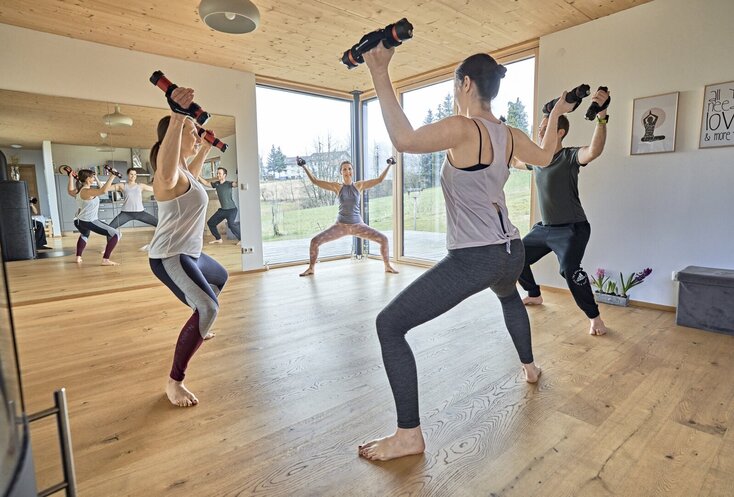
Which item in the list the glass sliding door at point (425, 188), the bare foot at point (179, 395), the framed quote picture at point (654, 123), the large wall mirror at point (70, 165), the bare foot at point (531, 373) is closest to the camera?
the bare foot at point (179, 395)

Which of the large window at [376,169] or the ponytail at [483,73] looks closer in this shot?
the ponytail at [483,73]

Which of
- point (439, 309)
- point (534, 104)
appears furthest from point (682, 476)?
point (534, 104)

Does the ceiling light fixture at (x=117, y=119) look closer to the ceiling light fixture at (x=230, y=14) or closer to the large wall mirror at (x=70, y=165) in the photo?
the large wall mirror at (x=70, y=165)

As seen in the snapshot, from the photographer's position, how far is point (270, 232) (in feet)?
18.7

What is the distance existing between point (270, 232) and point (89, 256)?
2145 millimetres

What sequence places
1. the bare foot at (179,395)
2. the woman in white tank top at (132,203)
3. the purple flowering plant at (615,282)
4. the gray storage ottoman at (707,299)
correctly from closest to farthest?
the bare foot at (179,395), the gray storage ottoman at (707,299), the purple flowering plant at (615,282), the woman in white tank top at (132,203)

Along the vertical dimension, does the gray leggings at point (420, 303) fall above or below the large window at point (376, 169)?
below

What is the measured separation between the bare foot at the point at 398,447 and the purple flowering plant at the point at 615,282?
289 cm

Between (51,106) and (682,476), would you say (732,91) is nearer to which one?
(682,476)

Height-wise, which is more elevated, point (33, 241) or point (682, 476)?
point (33, 241)

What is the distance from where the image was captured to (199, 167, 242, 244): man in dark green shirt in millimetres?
5012

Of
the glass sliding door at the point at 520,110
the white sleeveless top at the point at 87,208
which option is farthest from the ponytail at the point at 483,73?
the white sleeveless top at the point at 87,208

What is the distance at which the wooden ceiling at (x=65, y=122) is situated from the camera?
374cm

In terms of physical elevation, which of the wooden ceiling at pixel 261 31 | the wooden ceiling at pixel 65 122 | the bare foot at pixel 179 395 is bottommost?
the bare foot at pixel 179 395
